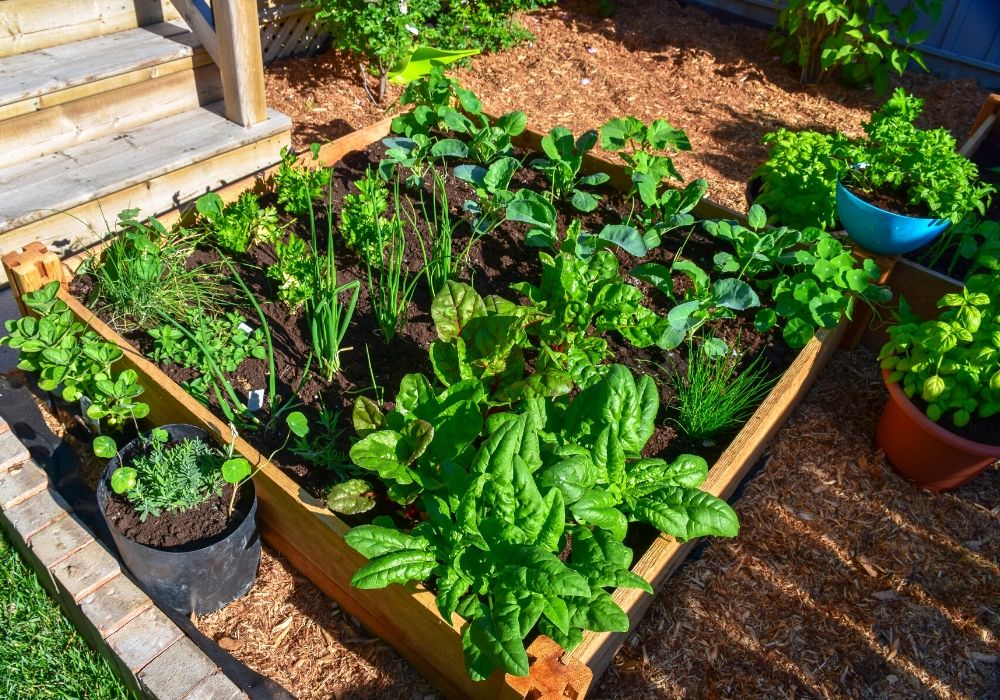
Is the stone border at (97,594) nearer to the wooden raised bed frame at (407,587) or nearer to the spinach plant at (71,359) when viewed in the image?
the spinach plant at (71,359)

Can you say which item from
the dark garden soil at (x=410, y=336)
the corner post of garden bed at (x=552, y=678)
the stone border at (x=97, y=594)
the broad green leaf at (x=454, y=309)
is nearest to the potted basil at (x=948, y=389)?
the dark garden soil at (x=410, y=336)

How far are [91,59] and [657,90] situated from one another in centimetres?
354

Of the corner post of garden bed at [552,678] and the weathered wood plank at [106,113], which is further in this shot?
the weathered wood plank at [106,113]

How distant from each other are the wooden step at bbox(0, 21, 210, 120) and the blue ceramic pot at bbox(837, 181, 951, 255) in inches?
121

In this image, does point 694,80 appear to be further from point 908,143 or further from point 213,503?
point 213,503

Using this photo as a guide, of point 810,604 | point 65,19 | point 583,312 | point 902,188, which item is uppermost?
point 65,19

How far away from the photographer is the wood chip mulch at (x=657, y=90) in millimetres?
4793

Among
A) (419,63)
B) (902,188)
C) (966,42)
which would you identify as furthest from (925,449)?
(966,42)

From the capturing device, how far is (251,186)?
3.34 metres

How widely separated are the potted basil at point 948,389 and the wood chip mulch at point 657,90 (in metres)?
1.64

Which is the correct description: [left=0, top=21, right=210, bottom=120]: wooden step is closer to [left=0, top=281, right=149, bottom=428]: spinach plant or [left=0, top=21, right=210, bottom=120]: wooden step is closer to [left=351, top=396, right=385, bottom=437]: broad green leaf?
[left=0, top=281, right=149, bottom=428]: spinach plant

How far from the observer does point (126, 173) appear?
346 centimetres

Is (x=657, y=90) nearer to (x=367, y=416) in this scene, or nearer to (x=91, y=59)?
(x=91, y=59)

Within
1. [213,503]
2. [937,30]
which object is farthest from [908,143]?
[937,30]
